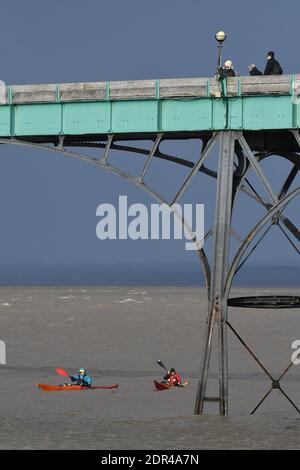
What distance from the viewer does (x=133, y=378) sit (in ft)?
136

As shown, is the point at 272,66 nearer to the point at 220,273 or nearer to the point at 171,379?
the point at 220,273

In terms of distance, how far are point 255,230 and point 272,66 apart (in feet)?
17.4

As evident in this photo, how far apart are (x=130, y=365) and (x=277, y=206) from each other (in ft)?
66.0

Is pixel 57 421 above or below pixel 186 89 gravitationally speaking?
below

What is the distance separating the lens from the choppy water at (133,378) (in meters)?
24.5

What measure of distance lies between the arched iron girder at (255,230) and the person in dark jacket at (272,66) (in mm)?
4162

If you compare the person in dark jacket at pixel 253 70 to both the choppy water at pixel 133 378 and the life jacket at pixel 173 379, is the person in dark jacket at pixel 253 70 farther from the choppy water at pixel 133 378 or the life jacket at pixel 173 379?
the life jacket at pixel 173 379

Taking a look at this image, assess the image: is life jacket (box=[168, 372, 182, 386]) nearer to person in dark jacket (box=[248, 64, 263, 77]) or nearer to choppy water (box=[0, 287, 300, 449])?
choppy water (box=[0, 287, 300, 449])

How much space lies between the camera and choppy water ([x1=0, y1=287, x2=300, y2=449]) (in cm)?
2453

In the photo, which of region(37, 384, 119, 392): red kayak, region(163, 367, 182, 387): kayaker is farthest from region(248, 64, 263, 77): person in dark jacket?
region(37, 384, 119, 392): red kayak

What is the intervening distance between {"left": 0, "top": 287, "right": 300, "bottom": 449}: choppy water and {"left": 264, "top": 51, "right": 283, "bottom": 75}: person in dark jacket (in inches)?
401
